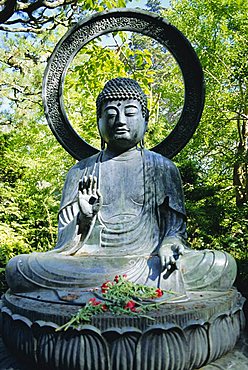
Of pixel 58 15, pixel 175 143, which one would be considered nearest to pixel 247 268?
pixel 175 143

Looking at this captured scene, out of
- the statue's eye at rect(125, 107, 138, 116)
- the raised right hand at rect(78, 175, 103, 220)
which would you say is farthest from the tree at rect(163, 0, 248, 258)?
the raised right hand at rect(78, 175, 103, 220)

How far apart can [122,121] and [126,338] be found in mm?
2128

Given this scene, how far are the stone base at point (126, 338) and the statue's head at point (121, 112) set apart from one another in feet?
5.92

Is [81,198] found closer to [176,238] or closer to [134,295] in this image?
[176,238]

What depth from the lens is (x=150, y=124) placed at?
28.6 feet

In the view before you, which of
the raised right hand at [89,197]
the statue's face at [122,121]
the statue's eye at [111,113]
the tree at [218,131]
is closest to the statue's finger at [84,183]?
the raised right hand at [89,197]

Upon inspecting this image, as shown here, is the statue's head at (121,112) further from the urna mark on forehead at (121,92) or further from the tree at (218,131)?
the tree at (218,131)

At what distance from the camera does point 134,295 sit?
2.69 metres

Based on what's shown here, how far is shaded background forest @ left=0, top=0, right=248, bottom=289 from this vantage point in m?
6.67

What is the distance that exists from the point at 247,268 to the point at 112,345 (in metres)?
3.92

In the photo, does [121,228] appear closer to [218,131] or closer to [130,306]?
[130,306]

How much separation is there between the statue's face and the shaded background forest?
1819 millimetres

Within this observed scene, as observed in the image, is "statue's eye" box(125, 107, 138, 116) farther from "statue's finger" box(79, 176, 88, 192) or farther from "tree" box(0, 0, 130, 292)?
"tree" box(0, 0, 130, 292)

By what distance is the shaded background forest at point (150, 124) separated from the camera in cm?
667
